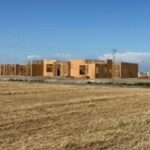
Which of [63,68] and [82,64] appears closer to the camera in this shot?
[82,64]

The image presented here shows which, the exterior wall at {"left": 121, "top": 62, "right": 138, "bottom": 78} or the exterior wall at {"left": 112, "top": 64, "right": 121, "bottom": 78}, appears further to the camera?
the exterior wall at {"left": 121, "top": 62, "right": 138, "bottom": 78}

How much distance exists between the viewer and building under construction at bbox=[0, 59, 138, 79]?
313ft

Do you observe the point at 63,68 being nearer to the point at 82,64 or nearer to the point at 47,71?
the point at 47,71

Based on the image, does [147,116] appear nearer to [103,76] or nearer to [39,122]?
[39,122]

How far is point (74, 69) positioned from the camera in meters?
99.5

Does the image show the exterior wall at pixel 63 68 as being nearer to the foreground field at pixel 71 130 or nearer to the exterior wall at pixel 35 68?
the exterior wall at pixel 35 68

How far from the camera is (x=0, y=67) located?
368 ft

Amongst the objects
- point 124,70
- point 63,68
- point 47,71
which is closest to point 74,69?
point 63,68

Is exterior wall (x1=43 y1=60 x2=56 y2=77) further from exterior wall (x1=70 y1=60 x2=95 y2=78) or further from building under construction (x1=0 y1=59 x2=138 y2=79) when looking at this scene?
exterior wall (x1=70 y1=60 x2=95 y2=78)

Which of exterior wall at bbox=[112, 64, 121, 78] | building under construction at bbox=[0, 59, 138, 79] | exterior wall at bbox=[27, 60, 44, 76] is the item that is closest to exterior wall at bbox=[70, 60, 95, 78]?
building under construction at bbox=[0, 59, 138, 79]

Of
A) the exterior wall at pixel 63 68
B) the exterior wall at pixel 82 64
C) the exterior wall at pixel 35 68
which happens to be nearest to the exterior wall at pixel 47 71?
the exterior wall at pixel 63 68

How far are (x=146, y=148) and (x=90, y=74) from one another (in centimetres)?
8393

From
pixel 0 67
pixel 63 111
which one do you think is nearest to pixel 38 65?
pixel 0 67

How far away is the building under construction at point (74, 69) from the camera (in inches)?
3760
